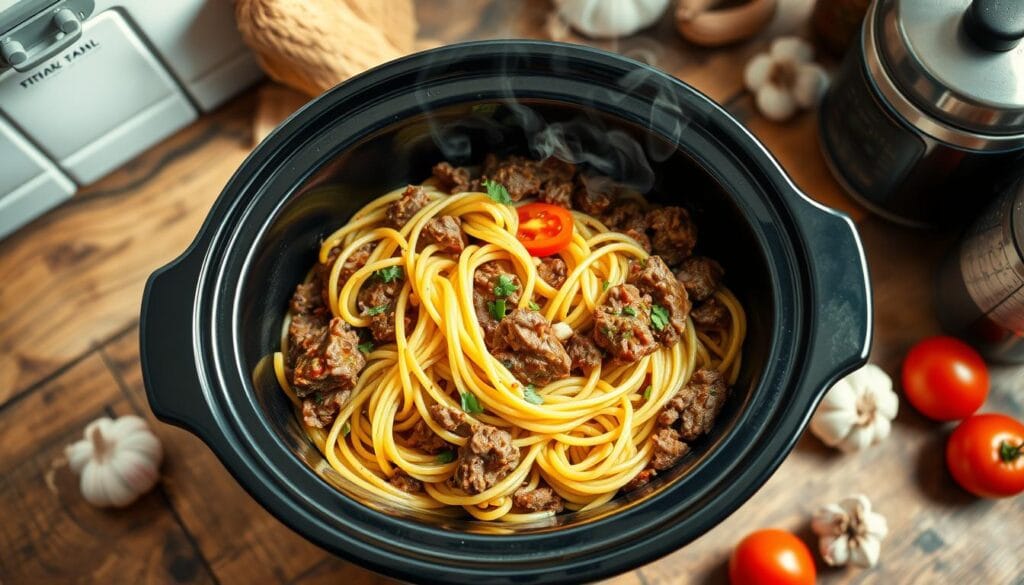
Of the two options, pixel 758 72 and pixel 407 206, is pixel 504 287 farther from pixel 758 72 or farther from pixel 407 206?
pixel 758 72

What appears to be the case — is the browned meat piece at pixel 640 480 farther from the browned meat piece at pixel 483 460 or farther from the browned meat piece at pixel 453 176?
the browned meat piece at pixel 453 176

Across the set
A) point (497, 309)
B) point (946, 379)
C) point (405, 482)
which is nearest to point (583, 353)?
point (497, 309)

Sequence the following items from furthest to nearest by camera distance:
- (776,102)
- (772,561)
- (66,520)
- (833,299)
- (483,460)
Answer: (776,102) → (66,520) → (772,561) → (483,460) → (833,299)

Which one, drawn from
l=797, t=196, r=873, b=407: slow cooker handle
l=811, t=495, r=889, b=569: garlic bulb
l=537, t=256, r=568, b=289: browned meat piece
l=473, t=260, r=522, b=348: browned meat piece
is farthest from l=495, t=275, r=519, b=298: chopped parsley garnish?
l=811, t=495, r=889, b=569: garlic bulb

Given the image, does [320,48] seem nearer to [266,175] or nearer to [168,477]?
[266,175]

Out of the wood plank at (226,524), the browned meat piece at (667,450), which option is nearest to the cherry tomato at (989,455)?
the browned meat piece at (667,450)

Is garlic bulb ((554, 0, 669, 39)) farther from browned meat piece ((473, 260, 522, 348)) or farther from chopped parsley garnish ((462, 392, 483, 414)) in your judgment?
chopped parsley garnish ((462, 392, 483, 414))
